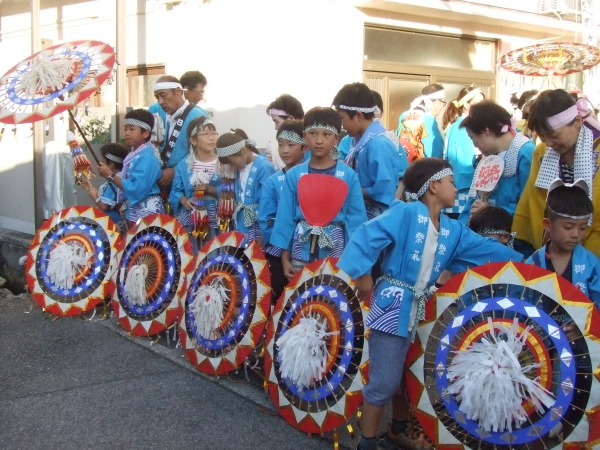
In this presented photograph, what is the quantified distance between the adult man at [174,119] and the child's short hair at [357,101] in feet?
7.11

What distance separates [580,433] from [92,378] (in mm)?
3335

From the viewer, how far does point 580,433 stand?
2.83 meters

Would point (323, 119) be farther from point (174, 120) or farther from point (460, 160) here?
point (174, 120)

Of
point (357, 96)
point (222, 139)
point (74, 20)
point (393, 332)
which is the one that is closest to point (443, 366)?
point (393, 332)

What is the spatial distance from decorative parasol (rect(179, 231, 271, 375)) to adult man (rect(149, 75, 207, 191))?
1.71m

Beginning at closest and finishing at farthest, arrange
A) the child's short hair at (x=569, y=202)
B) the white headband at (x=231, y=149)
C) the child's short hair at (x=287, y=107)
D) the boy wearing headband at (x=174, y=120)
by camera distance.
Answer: the child's short hair at (x=569, y=202)
the white headband at (x=231, y=149)
the child's short hair at (x=287, y=107)
the boy wearing headband at (x=174, y=120)

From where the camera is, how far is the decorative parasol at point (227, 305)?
4457mm

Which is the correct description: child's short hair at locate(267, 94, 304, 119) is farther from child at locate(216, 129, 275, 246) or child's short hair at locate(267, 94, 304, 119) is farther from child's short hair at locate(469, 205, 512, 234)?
child's short hair at locate(469, 205, 512, 234)

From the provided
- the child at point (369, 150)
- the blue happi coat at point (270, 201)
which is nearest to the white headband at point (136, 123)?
the blue happi coat at point (270, 201)

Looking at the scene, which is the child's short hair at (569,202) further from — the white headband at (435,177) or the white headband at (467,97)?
the white headband at (467,97)

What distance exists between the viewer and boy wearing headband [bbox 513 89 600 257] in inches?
134

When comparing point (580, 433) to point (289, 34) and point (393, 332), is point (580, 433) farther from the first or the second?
point (289, 34)

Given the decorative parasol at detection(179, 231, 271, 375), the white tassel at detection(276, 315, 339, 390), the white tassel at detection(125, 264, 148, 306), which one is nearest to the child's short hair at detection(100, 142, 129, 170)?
the white tassel at detection(125, 264, 148, 306)

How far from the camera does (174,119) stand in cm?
646
